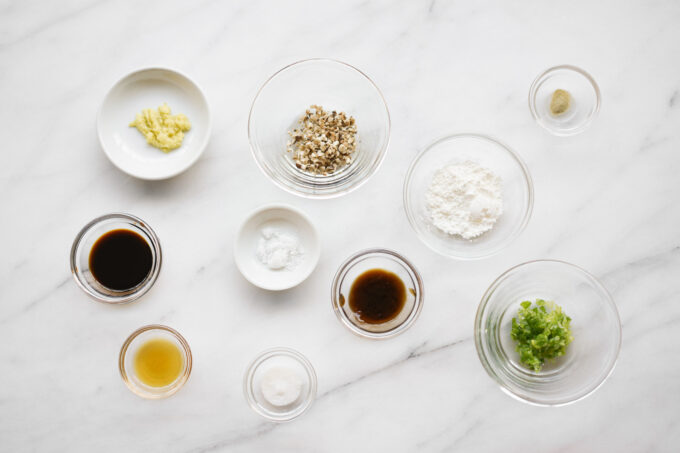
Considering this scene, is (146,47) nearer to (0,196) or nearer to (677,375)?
(0,196)

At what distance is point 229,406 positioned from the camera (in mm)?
2104

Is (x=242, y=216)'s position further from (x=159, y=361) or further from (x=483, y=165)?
(x=483, y=165)

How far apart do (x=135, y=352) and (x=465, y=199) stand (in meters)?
1.54

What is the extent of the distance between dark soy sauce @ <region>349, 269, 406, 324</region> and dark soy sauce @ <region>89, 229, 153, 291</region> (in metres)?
0.89

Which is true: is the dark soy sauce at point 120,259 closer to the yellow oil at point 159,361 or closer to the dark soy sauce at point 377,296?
the yellow oil at point 159,361

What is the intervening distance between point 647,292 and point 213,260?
191 cm

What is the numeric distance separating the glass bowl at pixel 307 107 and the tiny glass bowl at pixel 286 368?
71cm

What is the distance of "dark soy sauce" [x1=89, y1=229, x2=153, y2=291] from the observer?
6.68ft

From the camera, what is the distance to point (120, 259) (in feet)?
6.76

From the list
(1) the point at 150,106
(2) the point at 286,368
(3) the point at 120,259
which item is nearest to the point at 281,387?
(2) the point at 286,368

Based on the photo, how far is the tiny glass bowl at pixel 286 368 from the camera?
Result: 2047 mm

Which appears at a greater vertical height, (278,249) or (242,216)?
(242,216)

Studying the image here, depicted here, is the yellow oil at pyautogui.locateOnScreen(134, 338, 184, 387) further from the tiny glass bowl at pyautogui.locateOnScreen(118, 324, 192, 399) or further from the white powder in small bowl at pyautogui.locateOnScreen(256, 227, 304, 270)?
the white powder in small bowl at pyautogui.locateOnScreen(256, 227, 304, 270)

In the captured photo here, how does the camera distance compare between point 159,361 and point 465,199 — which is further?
point 159,361
